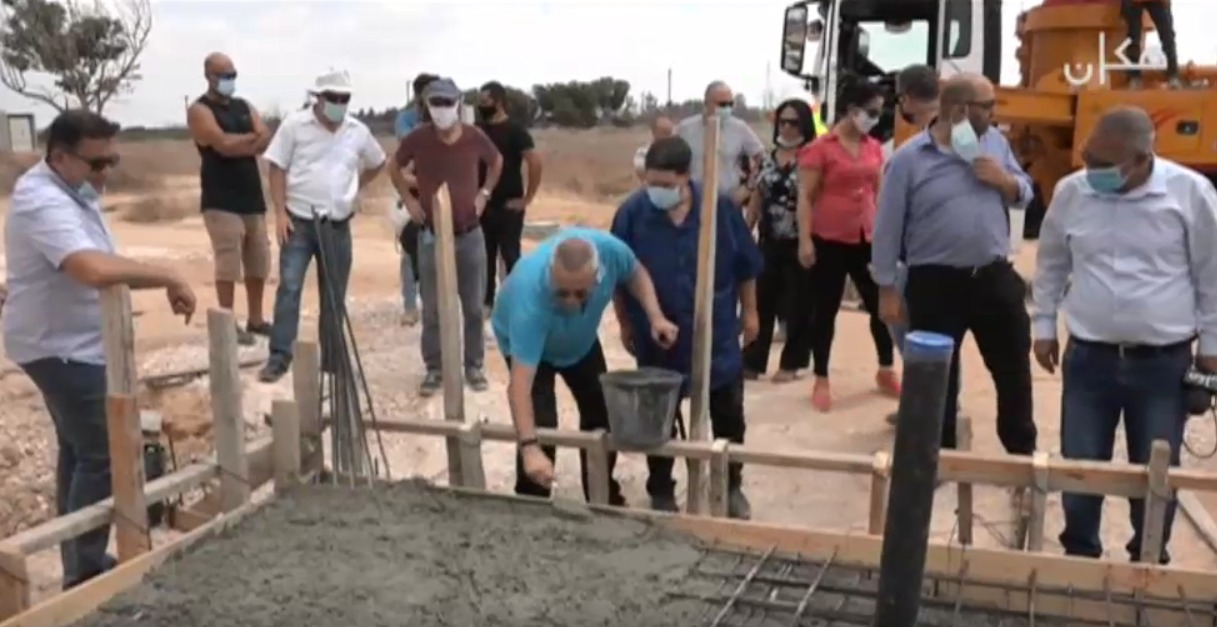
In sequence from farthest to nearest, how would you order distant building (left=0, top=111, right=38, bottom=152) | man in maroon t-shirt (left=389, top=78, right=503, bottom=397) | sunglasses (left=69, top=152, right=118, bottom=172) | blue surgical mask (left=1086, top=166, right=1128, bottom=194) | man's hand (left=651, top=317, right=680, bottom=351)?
distant building (left=0, top=111, right=38, bottom=152)
man in maroon t-shirt (left=389, top=78, right=503, bottom=397)
man's hand (left=651, top=317, right=680, bottom=351)
sunglasses (left=69, top=152, right=118, bottom=172)
blue surgical mask (left=1086, top=166, right=1128, bottom=194)

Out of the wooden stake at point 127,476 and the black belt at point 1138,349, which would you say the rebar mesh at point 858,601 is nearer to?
the black belt at point 1138,349

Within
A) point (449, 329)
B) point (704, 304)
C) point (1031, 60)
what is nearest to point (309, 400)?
point (449, 329)

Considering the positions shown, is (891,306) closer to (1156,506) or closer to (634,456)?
(1156,506)

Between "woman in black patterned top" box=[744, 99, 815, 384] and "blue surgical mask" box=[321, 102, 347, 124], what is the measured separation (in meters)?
2.23

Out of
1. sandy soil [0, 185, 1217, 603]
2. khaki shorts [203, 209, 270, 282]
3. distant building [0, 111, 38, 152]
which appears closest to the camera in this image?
sandy soil [0, 185, 1217, 603]

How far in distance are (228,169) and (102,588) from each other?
3948 mm

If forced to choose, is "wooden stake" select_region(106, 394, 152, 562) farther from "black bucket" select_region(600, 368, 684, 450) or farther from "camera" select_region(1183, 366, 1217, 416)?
"camera" select_region(1183, 366, 1217, 416)

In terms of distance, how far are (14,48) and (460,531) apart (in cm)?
2594

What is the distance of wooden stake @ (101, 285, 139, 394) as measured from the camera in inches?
145

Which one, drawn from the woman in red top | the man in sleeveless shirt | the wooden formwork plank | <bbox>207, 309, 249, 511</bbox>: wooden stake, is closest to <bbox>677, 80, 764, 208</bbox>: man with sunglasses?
the woman in red top

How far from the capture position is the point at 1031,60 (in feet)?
34.0

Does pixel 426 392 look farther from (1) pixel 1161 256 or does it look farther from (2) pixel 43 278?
(1) pixel 1161 256

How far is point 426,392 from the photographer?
6.74 m

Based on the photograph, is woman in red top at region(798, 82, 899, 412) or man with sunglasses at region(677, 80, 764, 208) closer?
woman in red top at region(798, 82, 899, 412)
